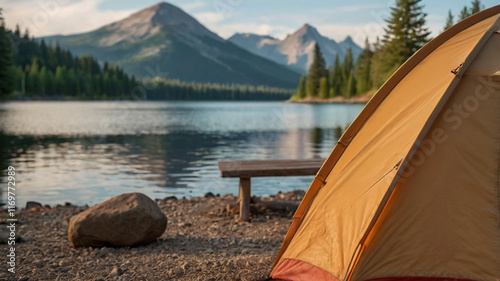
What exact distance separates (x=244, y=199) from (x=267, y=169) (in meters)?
0.88

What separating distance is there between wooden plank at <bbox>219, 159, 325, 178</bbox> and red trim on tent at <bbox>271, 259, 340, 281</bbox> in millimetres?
3114

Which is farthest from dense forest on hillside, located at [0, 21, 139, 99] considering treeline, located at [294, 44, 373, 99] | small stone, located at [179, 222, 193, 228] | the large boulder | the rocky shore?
the large boulder

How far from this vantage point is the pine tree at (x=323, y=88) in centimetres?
11311

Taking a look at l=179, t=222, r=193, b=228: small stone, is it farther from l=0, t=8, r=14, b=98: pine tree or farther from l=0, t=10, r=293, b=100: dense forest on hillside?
l=0, t=10, r=293, b=100: dense forest on hillside

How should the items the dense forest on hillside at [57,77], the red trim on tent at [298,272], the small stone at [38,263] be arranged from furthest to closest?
the dense forest on hillside at [57,77], the small stone at [38,263], the red trim on tent at [298,272]

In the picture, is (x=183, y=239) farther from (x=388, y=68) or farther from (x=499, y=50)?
(x=388, y=68)

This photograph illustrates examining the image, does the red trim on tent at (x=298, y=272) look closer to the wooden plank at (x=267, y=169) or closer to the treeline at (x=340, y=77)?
the wooden plank at (x=267, y=169)

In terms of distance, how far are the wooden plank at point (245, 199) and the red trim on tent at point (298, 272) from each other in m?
3.43

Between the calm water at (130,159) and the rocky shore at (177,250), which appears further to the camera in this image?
the calm water at (130,159)

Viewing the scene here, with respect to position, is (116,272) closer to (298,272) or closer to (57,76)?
(298,272)

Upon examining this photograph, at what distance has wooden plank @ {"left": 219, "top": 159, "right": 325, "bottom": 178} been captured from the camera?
872 centimetres

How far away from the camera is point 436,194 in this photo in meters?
5.04

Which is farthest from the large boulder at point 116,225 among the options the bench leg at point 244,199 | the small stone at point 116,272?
the bench leg at point 244,199

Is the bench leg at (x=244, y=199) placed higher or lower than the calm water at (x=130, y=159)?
higher
